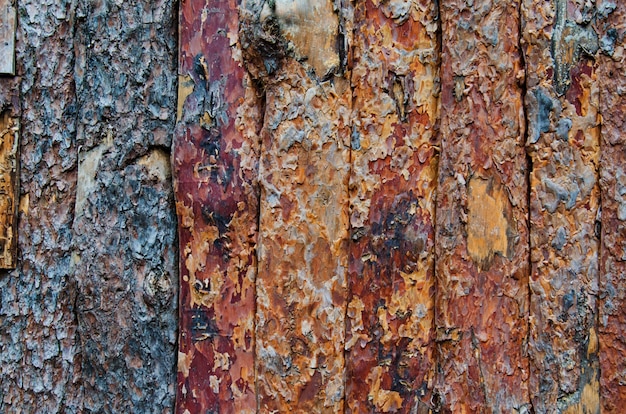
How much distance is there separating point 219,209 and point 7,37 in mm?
762

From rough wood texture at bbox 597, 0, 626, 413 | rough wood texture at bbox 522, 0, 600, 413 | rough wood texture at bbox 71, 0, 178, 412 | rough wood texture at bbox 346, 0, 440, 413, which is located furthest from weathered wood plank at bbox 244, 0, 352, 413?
rough wood texture at bbox 597, 0, 626, 413

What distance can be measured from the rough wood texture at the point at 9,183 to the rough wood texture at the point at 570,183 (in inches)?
53.3

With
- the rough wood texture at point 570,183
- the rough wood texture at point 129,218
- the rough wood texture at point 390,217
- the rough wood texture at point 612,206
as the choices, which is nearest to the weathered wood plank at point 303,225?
the rough wood texture at point 390,217

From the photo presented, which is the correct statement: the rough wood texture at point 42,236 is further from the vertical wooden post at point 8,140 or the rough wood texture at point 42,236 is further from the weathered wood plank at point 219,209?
the weathered wood plank at point 219,209

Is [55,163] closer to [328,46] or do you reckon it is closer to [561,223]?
[328,46]

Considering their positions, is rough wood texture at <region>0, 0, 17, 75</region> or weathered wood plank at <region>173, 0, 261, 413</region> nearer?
weathered wood plank at <region>173, 0, 261, 413</region>

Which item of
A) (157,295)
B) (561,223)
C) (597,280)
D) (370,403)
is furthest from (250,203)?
(597,280)

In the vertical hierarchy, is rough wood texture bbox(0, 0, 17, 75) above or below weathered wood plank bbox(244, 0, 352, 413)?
above

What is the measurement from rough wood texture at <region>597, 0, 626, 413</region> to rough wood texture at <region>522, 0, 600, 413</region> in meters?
0.02

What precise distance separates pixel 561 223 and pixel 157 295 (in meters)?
1.01

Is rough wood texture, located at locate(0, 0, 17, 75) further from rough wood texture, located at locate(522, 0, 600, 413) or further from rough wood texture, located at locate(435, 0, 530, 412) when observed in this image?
rough wood texture, located at locate(522, 0, 600, 413)

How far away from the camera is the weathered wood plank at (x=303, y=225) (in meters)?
1.39

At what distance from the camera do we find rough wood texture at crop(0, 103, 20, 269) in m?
1.54

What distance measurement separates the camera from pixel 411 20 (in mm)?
1420
